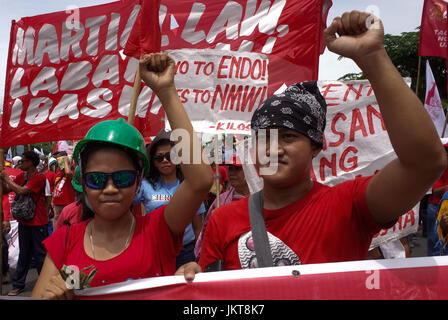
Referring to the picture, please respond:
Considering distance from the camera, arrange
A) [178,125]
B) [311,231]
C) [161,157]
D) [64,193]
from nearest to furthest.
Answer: [311,231] → [178,125] → [161,157] → [64,193]

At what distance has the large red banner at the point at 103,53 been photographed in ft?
13.7

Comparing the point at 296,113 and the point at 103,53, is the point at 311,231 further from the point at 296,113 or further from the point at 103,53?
the point at 103,53

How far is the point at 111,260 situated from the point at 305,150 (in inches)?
34.1

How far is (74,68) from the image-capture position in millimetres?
4566

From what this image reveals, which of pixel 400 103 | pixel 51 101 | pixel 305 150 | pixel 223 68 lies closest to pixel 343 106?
pixel 223 68

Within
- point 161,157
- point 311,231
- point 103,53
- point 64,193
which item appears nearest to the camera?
point 311,231

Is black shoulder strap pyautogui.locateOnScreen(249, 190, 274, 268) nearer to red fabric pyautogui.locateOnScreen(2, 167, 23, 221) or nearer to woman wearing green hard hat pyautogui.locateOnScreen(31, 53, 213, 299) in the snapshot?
woman wearing green hard hat pyautogui.locateOnScreen(31, 53, 213, 299)

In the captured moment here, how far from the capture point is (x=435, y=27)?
Result: 6.87m

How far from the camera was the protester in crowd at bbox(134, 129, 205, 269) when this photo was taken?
3.88 meters

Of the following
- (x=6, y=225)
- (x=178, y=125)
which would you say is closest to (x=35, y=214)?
(x=6, y=225)

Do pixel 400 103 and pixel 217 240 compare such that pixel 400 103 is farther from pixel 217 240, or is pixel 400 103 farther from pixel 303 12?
pixel 303 12

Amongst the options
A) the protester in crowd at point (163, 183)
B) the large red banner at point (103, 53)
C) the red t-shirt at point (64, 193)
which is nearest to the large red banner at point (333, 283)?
the protester in crowd at point (163, 183)

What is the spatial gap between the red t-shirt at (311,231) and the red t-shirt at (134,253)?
0.21 metres

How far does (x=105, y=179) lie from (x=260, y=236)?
2.20ft
